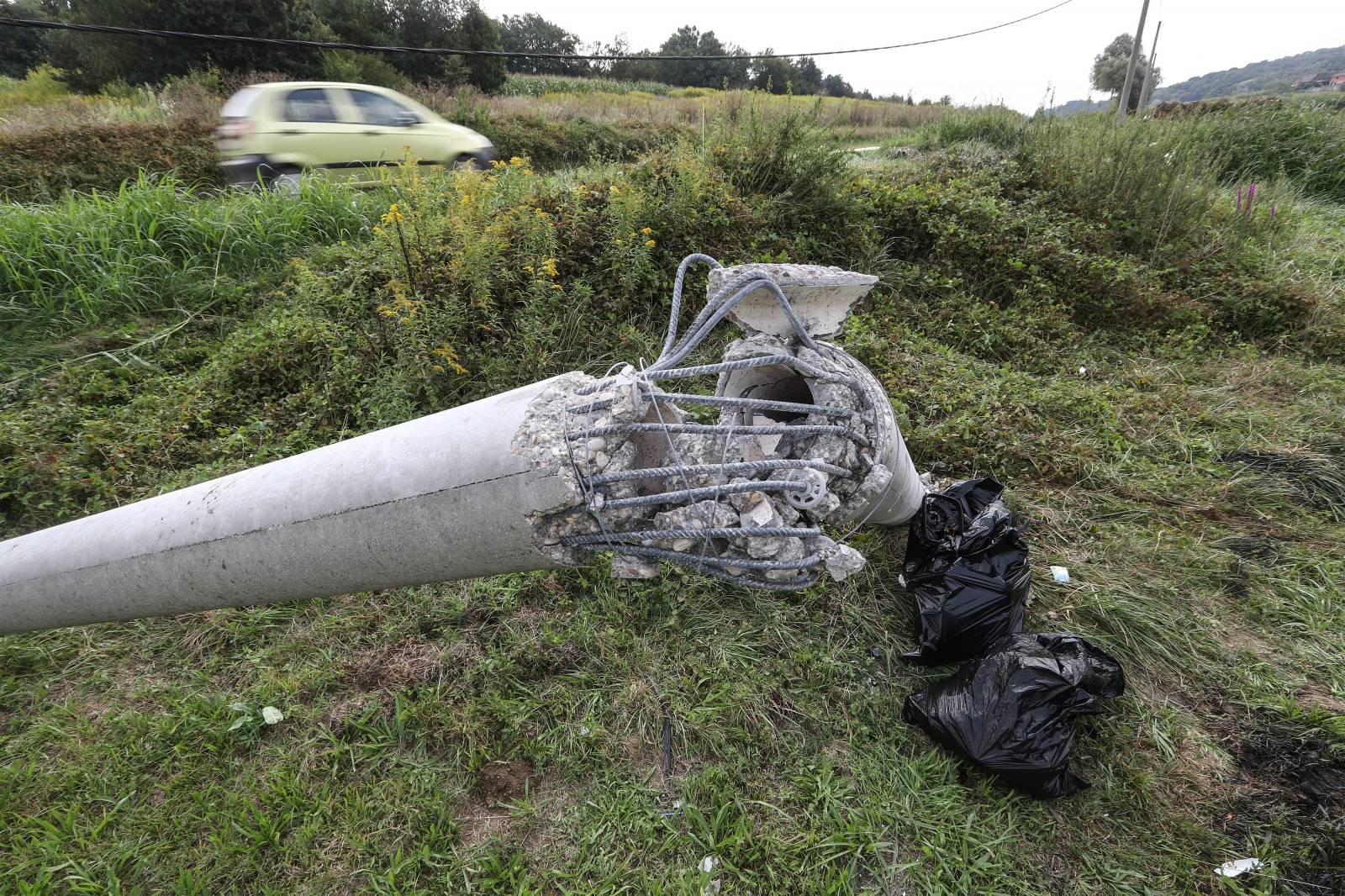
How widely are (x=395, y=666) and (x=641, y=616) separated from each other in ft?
3.22

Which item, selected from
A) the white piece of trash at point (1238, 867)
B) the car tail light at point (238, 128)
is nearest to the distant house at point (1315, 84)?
the white piece of trash at point (1238, 867)

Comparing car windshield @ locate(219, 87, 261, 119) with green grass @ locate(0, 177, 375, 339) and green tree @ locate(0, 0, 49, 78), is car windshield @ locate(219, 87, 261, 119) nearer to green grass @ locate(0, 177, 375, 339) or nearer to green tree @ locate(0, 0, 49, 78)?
green grass @ locate(0, 177, 375, 339)

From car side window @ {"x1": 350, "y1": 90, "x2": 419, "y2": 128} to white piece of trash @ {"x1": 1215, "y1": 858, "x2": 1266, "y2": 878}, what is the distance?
27.1ft

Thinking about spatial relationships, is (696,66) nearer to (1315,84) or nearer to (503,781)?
(1315,84)

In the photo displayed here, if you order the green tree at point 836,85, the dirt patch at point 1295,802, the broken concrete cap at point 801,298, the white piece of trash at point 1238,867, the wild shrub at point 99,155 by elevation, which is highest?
the green tree at point 836,85

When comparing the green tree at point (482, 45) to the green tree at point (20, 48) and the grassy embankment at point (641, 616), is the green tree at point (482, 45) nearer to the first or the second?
the green tree at point (20, 48)

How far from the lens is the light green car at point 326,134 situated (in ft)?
18.9

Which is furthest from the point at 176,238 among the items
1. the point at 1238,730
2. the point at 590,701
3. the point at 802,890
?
the point at 1238,730

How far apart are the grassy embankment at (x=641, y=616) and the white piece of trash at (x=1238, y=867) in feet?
0.10

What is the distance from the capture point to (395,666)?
238cm

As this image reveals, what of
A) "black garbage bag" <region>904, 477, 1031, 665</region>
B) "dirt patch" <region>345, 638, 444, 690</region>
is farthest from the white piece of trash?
"dirt patch" <region>345, 638, 444, 690</region>

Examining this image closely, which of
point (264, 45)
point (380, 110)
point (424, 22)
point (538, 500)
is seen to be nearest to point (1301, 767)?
point (538, 500)

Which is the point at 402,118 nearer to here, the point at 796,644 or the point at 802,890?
the point at 796,644

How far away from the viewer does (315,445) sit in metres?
3.35
